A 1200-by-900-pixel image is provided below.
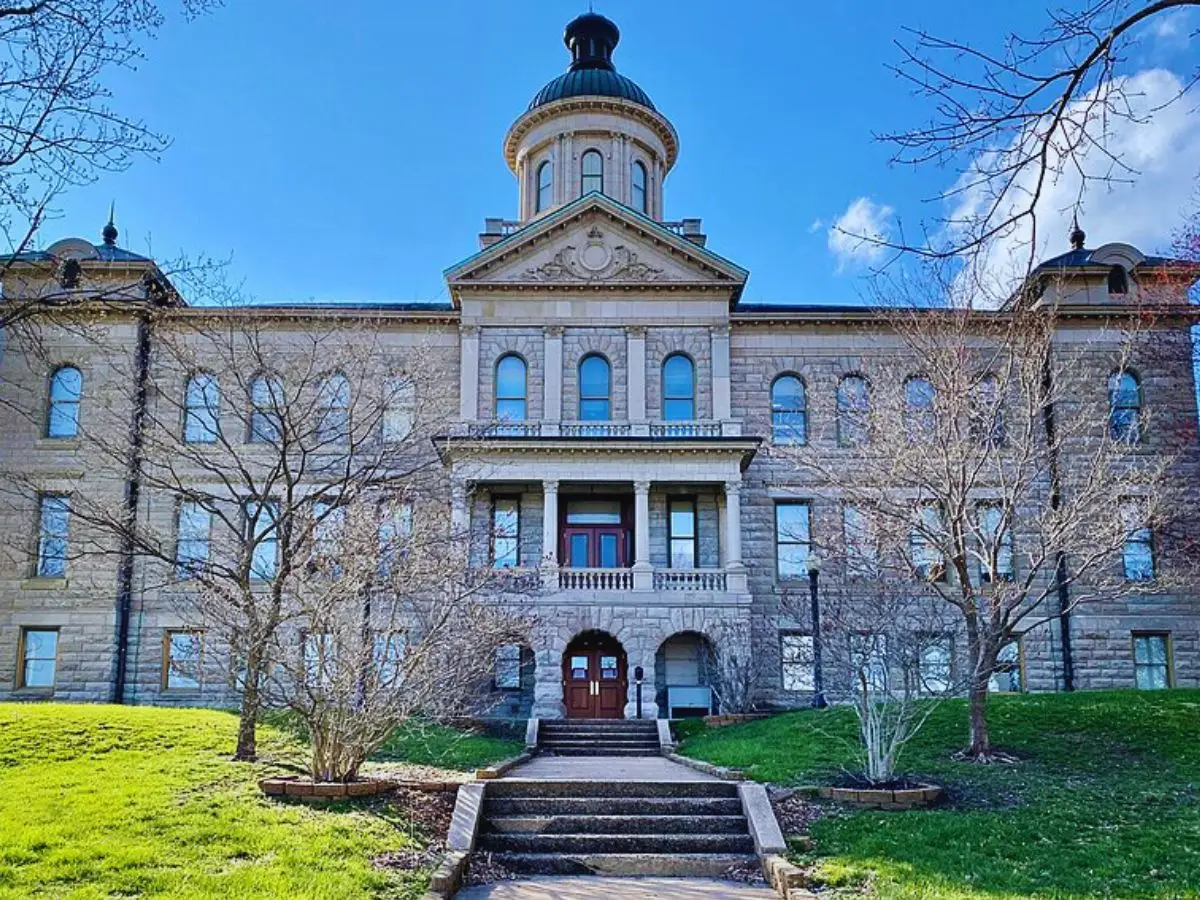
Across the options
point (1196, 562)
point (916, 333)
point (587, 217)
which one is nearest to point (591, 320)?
point (587, 217)

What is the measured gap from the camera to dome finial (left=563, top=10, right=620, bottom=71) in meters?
41.2

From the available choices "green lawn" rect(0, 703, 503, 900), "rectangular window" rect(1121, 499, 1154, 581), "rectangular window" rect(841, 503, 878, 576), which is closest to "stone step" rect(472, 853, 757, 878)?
"green lawn" rect(0, 703, 503, 900)

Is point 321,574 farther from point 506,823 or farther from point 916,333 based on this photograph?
point 916,333

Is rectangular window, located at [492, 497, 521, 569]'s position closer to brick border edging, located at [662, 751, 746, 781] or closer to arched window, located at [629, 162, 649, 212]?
brick border edging, located at [662, 751, 746, 781]

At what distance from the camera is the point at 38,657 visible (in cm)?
2998

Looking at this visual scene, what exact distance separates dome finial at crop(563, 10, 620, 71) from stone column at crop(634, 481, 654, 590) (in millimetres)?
18486

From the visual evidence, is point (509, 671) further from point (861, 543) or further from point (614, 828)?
point (614, 828)

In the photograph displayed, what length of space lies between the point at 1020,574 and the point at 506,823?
2127 cm

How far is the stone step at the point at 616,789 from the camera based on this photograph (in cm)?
1383

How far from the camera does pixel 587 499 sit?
31.4m

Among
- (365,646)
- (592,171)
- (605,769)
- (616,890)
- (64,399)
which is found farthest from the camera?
(592,171)

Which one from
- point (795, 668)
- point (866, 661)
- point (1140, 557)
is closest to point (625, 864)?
point (866, 661)

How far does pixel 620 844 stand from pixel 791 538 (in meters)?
19.4

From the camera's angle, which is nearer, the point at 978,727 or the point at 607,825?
the point at 607,825
